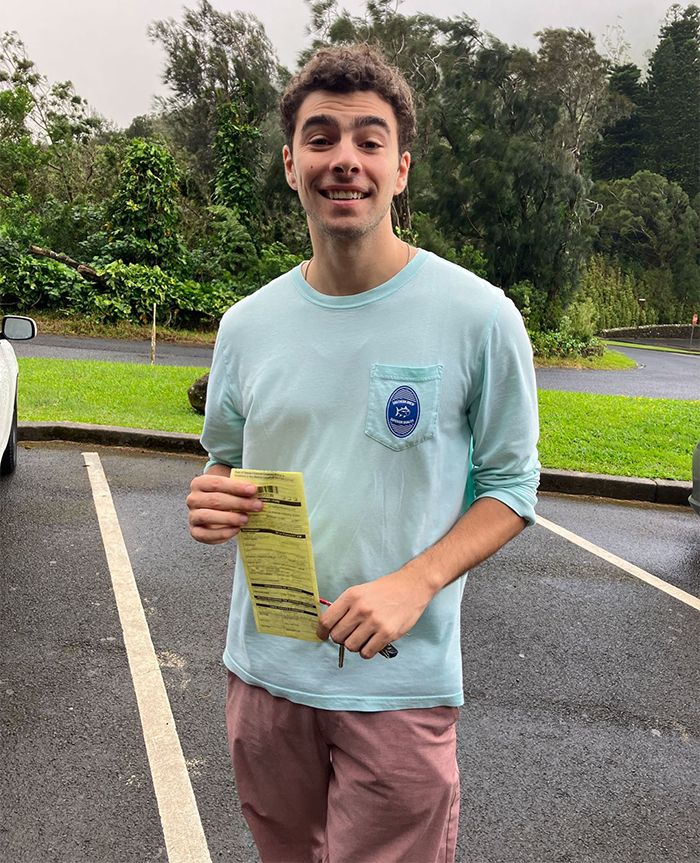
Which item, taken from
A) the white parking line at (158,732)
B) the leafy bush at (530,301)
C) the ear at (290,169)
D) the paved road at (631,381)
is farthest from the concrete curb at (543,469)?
the leafy bush at (530,301)

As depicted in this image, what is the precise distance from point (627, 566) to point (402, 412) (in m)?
4.64

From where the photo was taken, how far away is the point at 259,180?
25.8m

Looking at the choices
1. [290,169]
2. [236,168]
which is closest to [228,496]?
[290,169]

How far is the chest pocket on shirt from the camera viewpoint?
158cm

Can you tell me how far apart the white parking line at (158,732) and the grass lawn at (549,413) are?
152 inches

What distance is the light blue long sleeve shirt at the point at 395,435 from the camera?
1.59 meters

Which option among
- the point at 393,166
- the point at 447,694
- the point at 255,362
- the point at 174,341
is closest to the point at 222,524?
the point at 255,362

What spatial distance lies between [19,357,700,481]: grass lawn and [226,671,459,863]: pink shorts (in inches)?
261

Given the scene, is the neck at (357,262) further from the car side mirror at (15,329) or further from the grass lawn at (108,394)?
the grass lawn at (108,394)

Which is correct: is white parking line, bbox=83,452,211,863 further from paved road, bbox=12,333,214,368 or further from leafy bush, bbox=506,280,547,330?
leafy bush, bbox=506,280,547,330

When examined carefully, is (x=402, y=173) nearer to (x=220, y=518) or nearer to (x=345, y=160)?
(x=345, y=160)

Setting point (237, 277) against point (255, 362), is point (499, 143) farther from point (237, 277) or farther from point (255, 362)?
point (255, 362)

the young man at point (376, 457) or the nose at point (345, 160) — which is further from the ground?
the nose at point (345, 160)

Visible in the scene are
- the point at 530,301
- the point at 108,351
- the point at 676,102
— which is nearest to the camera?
the point at 108,351
